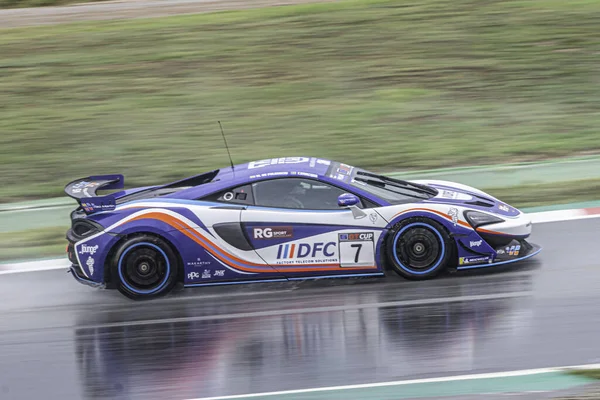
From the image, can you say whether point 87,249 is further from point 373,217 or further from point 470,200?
point 470,200

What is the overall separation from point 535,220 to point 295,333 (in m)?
4.14

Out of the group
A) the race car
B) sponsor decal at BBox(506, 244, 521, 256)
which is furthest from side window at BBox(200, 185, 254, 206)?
sponsor decal at BBox(506, 244, 521, 256)

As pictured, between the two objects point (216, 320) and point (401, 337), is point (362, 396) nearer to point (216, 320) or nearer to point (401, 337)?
point (401, 337)

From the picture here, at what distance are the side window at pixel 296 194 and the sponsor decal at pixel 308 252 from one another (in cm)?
36

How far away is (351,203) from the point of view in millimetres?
8109

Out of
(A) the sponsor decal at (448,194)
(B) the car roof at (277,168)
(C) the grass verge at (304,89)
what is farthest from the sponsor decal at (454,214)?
(C) the grass verge at (304,89)

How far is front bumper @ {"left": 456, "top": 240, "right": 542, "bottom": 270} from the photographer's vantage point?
27.1 feet

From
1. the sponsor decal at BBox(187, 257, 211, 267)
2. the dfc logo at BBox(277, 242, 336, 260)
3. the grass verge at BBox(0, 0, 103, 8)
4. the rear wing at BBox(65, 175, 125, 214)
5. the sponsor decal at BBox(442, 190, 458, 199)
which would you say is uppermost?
the grass verge at BBox(0, 0, 103, 8)

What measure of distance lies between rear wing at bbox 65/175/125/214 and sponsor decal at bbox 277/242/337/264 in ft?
5.66

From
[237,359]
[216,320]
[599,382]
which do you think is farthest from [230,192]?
[599,382]

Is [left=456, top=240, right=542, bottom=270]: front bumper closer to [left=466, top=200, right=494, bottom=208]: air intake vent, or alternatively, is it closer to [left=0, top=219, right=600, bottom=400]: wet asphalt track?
[left=0, top=219, right=600, bottom=400]: wet asphalt track

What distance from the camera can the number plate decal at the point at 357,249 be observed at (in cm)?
814

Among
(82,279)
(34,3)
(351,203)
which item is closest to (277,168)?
(351,203)

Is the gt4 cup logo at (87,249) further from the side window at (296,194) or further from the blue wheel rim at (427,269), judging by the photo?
the blue wheel rim at (427,269)
